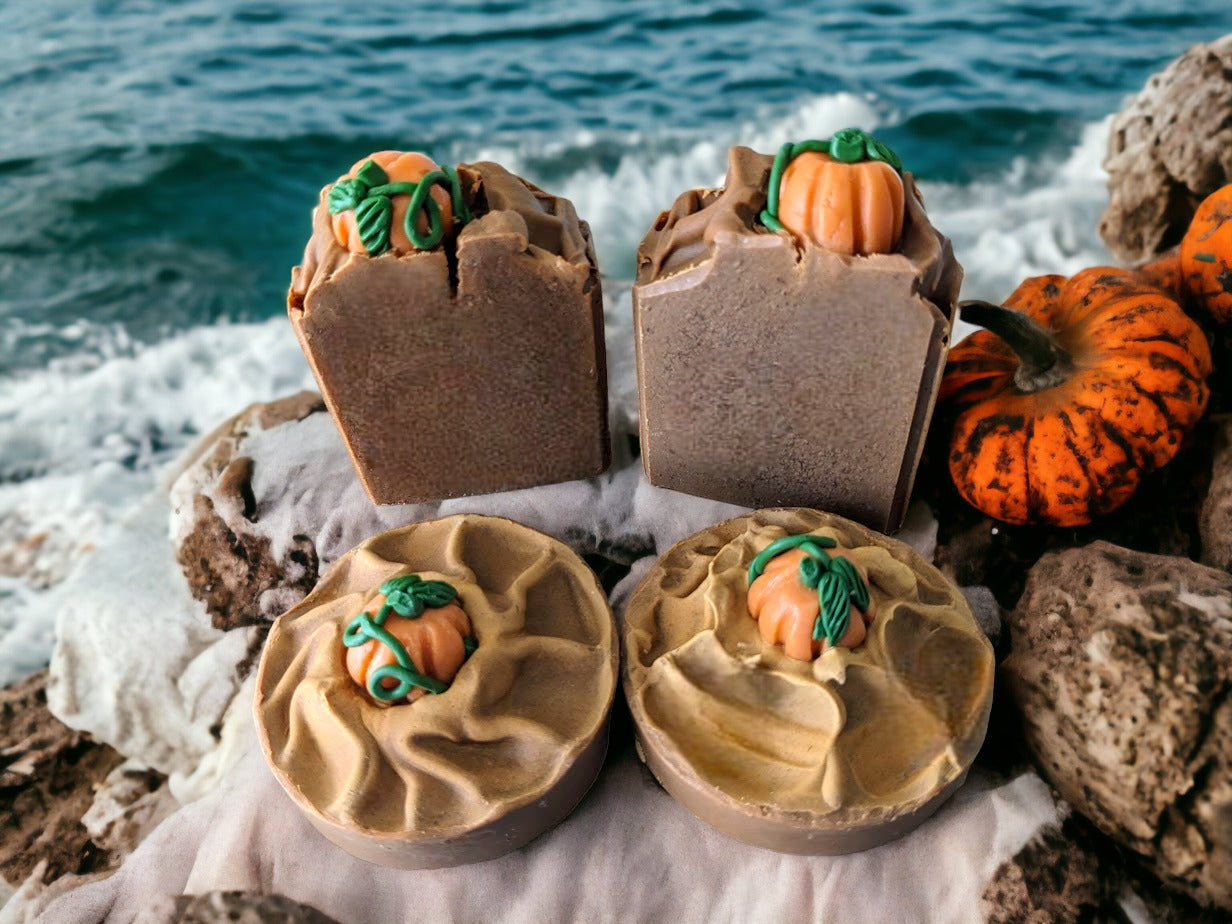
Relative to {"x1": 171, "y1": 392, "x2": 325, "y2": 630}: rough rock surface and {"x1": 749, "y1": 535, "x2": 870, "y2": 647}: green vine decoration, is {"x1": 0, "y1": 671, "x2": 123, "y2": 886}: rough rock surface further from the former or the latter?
{"x1": 749, "y1": 535, "x2": 870, "y2": 647}: green vine decoration

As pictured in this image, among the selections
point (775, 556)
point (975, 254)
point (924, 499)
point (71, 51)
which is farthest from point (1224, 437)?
point (71, 51)

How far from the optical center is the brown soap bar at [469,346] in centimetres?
173

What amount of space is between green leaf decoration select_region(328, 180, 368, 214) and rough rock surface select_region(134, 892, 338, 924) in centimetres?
127

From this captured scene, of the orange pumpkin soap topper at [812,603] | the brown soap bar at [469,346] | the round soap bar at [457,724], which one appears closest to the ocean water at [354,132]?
the brown soap bar at [469,346]

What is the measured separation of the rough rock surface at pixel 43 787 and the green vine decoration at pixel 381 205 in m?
1.54

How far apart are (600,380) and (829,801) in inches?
37.6

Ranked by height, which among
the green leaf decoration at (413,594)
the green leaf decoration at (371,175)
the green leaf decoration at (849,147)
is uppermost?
the green leaf decoration at (849,147)

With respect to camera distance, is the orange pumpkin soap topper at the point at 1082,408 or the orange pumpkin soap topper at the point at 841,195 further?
the orange pumpkin soap topper at the point at 1082,408

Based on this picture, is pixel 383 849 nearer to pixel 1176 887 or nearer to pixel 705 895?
pixel 705 895

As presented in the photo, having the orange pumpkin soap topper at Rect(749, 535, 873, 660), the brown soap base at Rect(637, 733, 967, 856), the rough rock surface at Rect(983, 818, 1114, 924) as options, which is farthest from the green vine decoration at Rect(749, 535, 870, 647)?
the rough rock surface at Rect(983, 818, 1114, 924)

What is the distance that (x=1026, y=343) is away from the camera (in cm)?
198

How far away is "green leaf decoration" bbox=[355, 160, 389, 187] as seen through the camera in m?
1.70

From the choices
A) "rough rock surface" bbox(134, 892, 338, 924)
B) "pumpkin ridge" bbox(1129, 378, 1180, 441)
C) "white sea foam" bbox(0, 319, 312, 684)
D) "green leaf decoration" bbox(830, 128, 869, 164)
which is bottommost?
"white sea foam" bbox(0, 319, 312, 684)

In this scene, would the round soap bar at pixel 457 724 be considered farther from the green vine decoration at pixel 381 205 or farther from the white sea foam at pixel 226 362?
the white sea foam at pixel 226 362
